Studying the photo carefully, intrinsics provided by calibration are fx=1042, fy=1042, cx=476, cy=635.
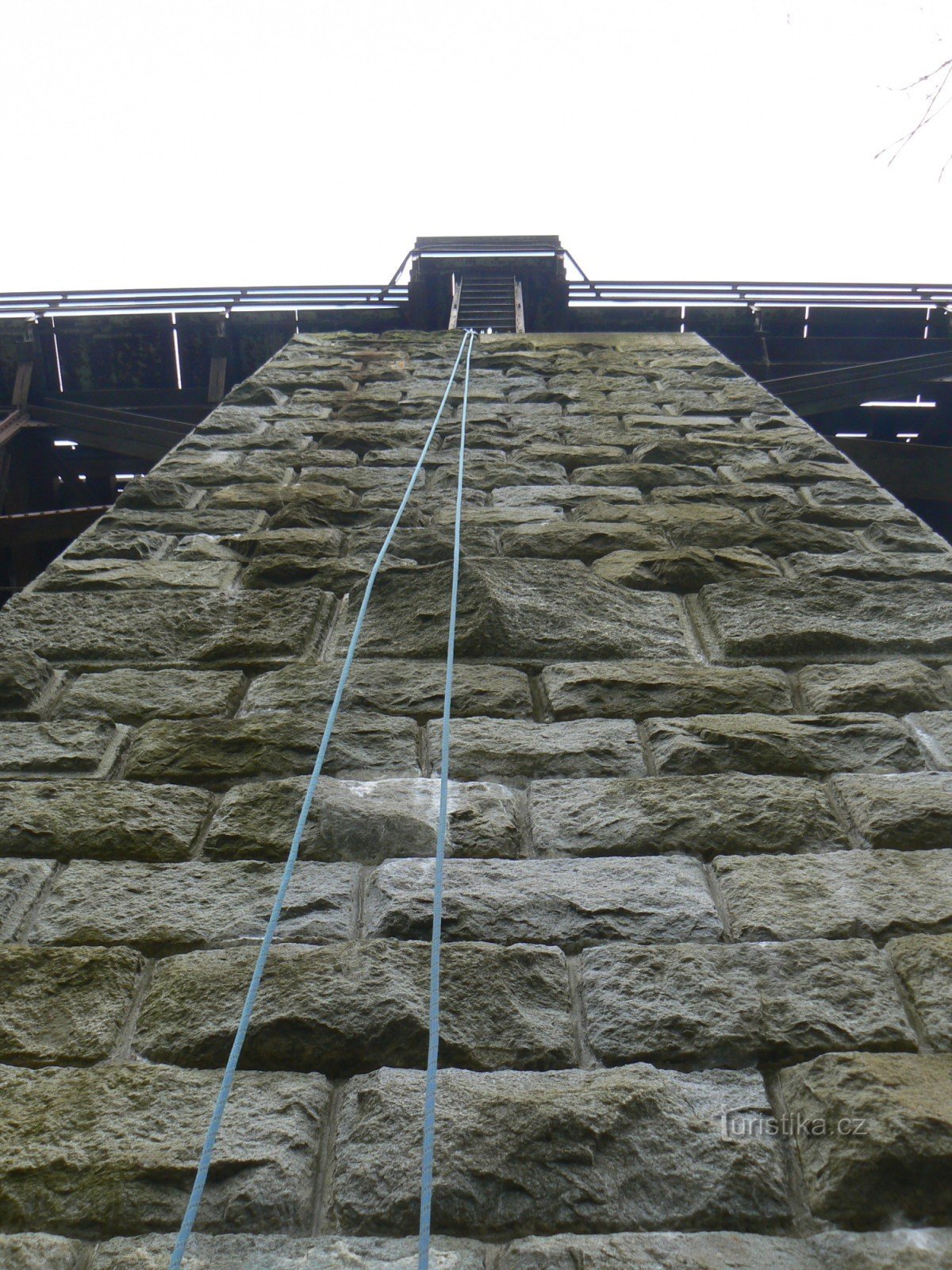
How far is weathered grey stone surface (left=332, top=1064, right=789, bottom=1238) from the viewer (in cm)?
117

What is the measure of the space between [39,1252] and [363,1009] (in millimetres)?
460

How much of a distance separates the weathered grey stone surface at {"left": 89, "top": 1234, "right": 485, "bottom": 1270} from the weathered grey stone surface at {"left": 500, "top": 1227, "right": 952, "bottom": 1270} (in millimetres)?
20

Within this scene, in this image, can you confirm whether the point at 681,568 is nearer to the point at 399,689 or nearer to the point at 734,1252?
the point at 399,689

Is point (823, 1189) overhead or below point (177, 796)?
below

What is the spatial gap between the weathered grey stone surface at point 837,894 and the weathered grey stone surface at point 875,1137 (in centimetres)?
24

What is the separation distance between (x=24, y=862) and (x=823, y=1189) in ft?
4.19

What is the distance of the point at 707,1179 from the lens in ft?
3.94

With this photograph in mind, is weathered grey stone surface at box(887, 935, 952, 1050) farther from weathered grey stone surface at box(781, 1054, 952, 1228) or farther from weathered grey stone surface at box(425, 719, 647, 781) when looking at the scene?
weathered grey stone surface at box(425, 719, 647, 781)

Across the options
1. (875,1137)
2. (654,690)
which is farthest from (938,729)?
(875,1137)

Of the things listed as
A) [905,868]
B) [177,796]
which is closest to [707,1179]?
[905,868]

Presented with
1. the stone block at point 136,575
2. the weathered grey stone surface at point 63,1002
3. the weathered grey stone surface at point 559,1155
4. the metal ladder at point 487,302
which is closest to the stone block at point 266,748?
the weathered grey stone surface at point 63,1002

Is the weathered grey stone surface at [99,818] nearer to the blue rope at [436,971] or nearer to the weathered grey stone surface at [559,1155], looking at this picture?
the blue rope at [436,971]

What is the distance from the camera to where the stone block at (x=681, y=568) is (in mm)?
2576

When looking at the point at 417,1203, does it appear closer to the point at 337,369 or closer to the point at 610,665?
the point at 610,665
